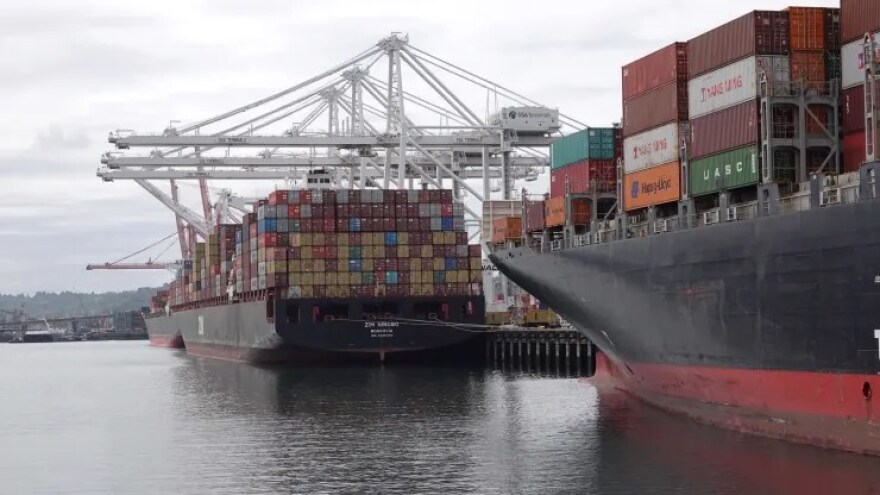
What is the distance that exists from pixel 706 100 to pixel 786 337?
7.72 meters

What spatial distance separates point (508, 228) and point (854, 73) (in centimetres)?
2263

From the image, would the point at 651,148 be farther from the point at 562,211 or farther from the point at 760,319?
the point at 760,319

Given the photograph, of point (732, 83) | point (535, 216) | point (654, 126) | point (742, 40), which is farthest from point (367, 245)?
point (742, 40)

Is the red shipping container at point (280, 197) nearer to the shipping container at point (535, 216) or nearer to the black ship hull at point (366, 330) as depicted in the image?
the black ship hull at point (366, 330)

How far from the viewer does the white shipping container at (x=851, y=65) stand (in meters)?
29.7

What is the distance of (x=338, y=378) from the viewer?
2354 inches

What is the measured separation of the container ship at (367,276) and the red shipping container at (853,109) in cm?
4040

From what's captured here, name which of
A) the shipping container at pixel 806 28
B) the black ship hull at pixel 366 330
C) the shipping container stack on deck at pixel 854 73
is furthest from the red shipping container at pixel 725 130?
the black ship hull at pixel 366 330

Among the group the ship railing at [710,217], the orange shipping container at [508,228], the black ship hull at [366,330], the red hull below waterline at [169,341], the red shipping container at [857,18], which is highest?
the red shipping container at [857,18]

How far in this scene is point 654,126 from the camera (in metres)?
36.8

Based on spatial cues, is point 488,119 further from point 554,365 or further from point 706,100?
point 706,100

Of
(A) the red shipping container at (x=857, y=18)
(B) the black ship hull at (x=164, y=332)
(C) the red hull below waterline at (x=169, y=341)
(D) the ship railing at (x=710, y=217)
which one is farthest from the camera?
(C) the red hull below waterline at (x=169, y=341)

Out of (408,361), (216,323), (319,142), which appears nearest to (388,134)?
(319,142)

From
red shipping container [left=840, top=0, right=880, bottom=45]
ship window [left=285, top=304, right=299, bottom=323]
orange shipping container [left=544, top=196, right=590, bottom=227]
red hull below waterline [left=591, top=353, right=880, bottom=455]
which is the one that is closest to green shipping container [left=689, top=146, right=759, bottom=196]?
red shipping container [left=840, top=0, right=880, bottom=45]
